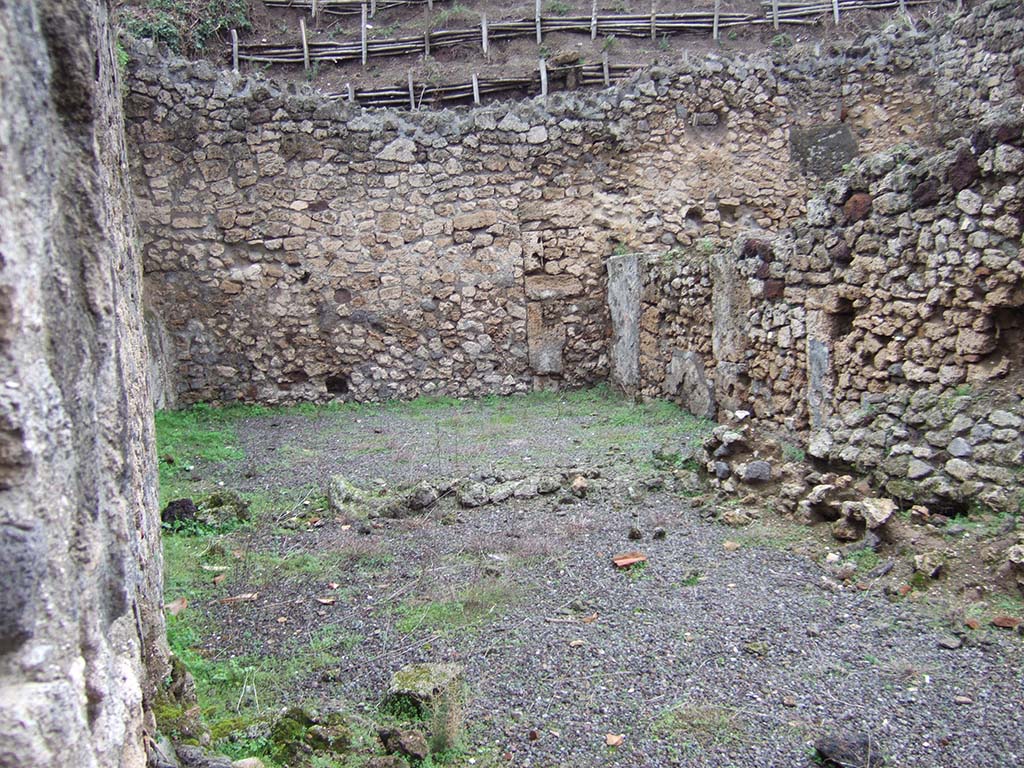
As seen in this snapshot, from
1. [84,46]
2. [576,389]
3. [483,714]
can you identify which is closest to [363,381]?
[576,389]

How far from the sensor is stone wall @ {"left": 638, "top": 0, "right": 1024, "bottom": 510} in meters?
4.25

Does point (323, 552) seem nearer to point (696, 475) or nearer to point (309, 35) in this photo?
point (696, 475)

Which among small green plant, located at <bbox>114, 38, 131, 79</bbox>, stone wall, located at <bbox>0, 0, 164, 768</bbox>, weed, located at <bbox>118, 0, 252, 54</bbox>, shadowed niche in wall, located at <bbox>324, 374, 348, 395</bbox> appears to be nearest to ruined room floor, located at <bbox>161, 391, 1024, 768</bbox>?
stone wall, located at <bbox>0, 0, 164, 768</bbox>

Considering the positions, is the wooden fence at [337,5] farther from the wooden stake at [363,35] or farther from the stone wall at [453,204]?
the stone wall at [453,204]

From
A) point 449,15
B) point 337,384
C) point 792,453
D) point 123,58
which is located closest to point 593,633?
point 792,453

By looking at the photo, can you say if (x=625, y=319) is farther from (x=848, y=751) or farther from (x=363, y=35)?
(x=363, y=35)

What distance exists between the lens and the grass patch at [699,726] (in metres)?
2.62

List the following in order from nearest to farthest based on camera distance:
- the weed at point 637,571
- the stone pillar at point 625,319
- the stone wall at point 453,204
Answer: the weed at point 637,571
the stone pillar at point 625,319
the stone wall at point 453,204

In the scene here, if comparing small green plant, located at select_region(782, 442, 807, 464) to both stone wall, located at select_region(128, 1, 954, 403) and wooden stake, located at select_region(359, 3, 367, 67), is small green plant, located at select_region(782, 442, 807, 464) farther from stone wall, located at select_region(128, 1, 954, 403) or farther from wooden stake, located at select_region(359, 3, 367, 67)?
wooden stake, located at select_region(359, 3, 367, 67)

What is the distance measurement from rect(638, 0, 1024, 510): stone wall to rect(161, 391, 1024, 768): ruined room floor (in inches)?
28.0

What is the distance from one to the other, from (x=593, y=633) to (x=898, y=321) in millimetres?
2835

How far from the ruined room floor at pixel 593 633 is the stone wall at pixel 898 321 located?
71 cm

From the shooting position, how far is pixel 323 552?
4434 millimetres

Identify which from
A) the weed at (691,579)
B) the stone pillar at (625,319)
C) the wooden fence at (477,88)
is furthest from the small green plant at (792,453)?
the wooden fence at (477,88)
